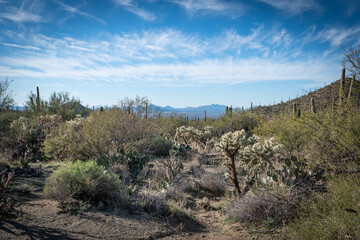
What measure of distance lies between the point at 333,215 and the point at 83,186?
4429 millimetres

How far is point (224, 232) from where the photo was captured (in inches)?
175

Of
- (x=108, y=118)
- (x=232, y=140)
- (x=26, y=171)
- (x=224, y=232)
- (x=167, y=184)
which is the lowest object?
(x=224, y=232)

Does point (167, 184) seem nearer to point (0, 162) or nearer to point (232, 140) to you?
point (232, 140)

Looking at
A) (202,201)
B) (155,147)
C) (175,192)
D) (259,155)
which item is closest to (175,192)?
(175,192)

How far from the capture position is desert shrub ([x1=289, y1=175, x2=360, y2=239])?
320 cm

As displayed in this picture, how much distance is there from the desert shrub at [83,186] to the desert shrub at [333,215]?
3.38m

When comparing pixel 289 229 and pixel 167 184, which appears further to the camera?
pixel 167 184

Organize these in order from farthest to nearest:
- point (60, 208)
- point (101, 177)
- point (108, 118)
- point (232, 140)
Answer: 1. point (108, 118)
2. point (232, 140)
3. point (101, 177)
4. point (60, 208)

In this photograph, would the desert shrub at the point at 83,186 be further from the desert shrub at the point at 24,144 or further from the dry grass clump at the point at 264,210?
the desert shrub at the point at 24,144

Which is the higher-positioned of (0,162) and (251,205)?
(0,162)

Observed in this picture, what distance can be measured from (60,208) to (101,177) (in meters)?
0.91

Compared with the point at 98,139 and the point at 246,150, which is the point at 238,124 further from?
the point at 246,150

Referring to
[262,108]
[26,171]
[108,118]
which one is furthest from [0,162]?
[262,108]

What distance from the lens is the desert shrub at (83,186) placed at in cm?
447
